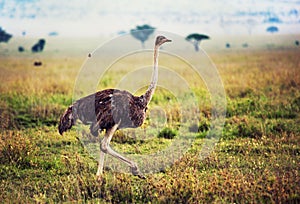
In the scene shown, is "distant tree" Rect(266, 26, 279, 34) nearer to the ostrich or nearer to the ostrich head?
the ostrich head

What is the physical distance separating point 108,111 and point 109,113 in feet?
0.10

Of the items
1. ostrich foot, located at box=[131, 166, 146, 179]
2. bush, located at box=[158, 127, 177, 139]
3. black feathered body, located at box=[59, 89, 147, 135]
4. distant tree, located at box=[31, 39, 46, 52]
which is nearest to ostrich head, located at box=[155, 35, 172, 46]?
black feathered body, located at box=[59, 89, 147, 135]

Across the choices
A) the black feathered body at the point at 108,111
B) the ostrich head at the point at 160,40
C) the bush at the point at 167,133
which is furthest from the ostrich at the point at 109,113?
the bush at the point at 167,133

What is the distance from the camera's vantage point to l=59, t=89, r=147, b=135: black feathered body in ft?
20.4

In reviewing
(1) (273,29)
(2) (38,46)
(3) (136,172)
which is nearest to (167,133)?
(3) (136,172)

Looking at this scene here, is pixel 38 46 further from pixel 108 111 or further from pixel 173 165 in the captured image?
pixel 108 111

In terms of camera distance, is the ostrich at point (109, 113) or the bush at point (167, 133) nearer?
the ostrich at point (109, 113)

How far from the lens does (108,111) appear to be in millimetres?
6230

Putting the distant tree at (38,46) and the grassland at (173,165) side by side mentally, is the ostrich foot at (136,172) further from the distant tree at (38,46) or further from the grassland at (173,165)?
the distant tree at (38,46)

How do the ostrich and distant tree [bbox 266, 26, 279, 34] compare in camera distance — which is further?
distant tree [bbox 266, 26, 279, 34]

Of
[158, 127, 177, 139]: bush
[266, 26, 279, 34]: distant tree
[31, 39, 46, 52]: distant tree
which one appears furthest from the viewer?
[266, 26, 279, 34]: distant tree

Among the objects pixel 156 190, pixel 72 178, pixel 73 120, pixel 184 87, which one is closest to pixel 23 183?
pixel 72 178

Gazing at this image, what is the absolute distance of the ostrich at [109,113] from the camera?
6223 mm

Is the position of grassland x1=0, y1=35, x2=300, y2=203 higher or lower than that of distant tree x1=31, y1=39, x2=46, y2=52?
lower
